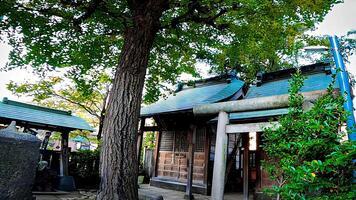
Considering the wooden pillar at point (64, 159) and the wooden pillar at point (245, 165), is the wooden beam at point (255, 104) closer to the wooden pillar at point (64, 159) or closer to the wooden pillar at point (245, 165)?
the wooden pillar at point (245, 165)

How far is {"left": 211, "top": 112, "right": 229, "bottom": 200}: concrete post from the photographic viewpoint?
452cm

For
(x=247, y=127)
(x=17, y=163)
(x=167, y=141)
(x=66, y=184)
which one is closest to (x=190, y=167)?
(x=167, y=141)

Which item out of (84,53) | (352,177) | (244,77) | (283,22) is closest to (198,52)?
(283,22)

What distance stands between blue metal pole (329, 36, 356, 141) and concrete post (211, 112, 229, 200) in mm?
2052

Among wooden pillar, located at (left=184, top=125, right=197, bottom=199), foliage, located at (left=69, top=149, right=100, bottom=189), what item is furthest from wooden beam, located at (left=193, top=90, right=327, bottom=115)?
foliage, located at (left=69, top=149, right=100, bottom=189)

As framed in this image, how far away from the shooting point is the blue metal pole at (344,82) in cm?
317

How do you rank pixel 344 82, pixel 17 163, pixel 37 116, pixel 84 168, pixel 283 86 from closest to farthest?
pixel 17 163
pixel 344 82
pixel 37 116
pixel 283 86
pixel 84 168

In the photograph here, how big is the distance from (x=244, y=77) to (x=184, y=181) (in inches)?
438

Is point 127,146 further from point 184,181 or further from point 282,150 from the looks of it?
point 184,181

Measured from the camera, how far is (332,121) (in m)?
2.98

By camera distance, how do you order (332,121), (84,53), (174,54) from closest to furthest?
1. (332,121)
2. (84,53)
3. (174,54)

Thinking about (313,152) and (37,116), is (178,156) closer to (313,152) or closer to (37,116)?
(37,116)

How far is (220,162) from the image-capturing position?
4672 mm

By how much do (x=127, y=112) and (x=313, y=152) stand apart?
375cm
